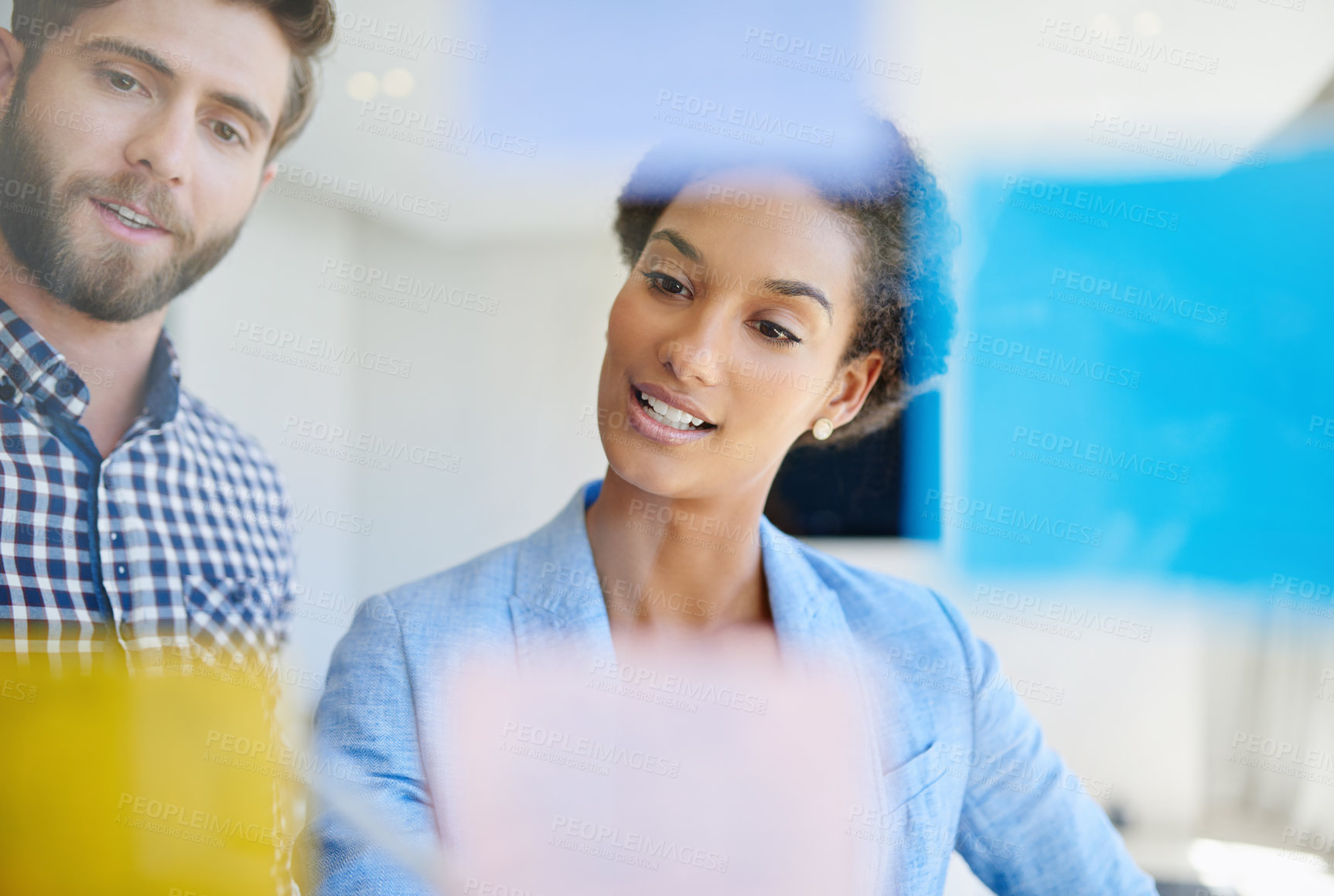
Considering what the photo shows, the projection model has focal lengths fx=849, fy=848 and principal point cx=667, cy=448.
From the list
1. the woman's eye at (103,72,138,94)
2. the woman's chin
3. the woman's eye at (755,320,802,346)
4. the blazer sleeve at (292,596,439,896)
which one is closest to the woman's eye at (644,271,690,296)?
the woman's eye at (755,320,802,346)

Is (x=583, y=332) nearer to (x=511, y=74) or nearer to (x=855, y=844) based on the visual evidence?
(x=511, y=74)

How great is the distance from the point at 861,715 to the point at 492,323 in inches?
33.5

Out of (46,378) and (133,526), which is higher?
(46,378)

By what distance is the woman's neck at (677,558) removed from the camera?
131 centimetres

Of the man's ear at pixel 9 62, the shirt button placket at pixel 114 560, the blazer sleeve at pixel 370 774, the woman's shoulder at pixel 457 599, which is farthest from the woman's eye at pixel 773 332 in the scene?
the man's ear at pixel 9 62

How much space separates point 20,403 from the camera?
1387 mm

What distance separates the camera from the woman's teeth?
1.27 meters

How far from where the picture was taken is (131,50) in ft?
4.56

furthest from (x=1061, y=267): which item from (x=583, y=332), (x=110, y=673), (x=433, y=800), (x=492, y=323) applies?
(x=110, y=673)

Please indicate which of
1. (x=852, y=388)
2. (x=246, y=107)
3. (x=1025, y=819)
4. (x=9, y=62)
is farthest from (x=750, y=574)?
(x=9, y=62)

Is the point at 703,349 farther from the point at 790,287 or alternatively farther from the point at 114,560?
the point at 114,560

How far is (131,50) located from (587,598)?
1164 mm

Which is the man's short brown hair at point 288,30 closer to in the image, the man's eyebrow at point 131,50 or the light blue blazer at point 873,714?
the man's eyebrow at point 131,50

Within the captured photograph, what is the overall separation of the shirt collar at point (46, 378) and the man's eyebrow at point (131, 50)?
45cm
